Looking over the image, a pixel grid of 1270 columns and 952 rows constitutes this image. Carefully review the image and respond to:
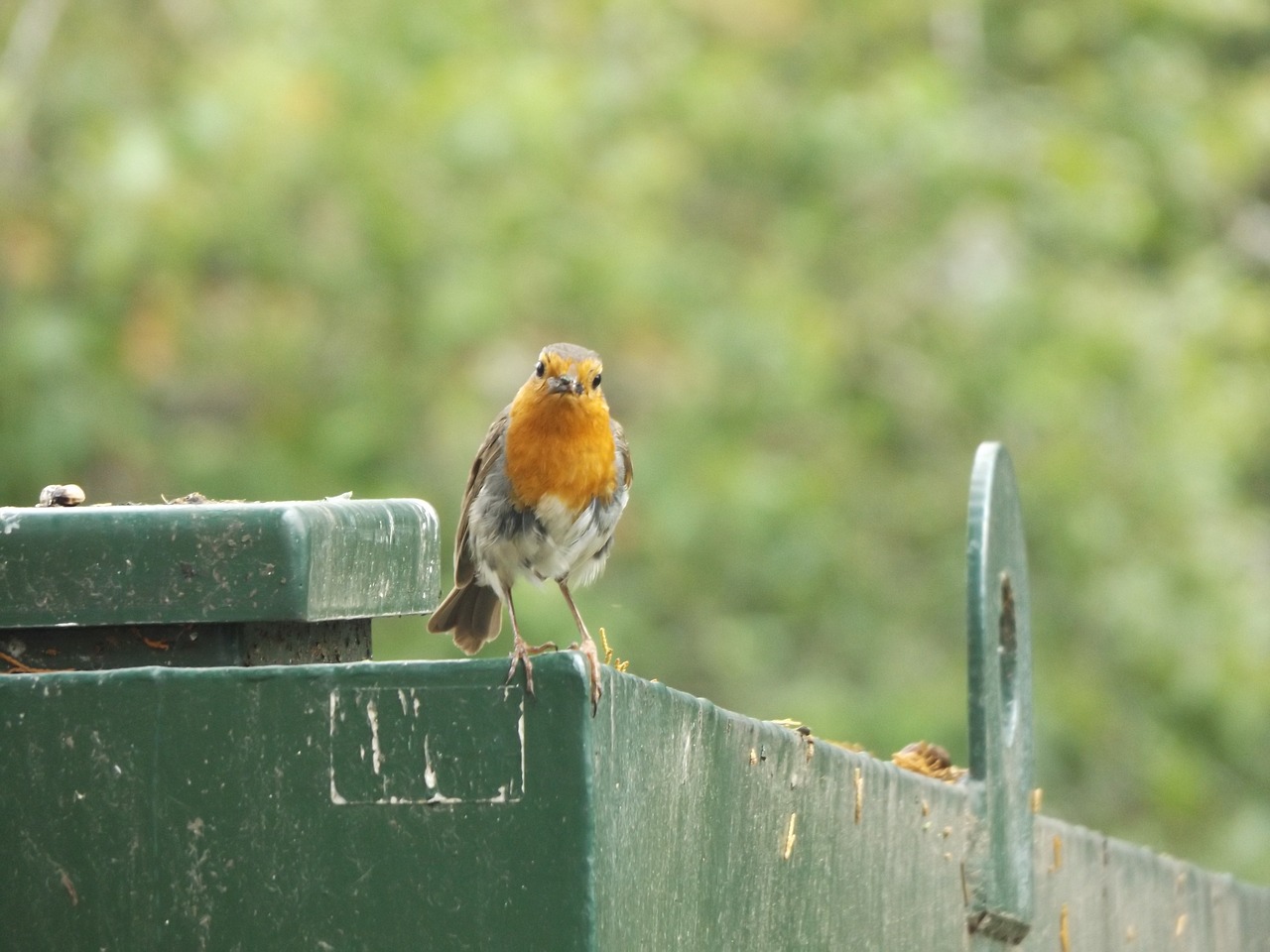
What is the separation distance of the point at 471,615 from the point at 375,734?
264 cm

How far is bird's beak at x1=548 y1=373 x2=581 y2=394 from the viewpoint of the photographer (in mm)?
3430

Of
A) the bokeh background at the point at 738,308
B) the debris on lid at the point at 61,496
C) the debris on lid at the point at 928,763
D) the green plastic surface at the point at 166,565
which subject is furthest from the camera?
the bokeh background at the point at 738,308

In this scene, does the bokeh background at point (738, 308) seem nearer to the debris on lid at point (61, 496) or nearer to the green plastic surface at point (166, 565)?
the debris on lid at point (61, 496)

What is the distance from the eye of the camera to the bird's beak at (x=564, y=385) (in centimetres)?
343

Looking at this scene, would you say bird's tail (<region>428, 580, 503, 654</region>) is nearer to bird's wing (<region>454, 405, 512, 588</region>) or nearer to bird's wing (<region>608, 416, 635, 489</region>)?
bird's wing (<region>454, 405, 512, 588</region>)

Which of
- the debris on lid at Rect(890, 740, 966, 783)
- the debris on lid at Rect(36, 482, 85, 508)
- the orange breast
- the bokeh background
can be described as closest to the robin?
the orange breast

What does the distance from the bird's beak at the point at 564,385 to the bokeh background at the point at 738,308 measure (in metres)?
3.74

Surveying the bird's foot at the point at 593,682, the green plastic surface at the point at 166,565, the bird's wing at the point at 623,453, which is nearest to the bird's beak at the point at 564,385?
the bird's wing at the point at 623,453

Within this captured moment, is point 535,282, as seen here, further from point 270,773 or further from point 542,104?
point 270,773

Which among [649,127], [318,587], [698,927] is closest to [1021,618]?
[698,927]

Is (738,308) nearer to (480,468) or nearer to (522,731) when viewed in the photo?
(480,468)

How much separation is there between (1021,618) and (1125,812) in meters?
6.66

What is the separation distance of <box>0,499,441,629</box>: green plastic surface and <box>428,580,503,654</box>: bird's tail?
237 centimetres

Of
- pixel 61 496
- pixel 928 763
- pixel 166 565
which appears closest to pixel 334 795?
pixel 166 565
